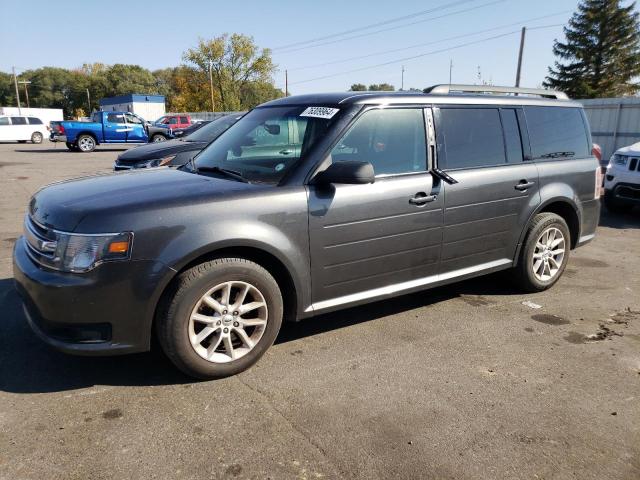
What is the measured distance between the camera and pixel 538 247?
4.79 m

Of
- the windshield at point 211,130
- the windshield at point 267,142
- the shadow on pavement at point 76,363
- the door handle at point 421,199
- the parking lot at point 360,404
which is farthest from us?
the windshield at point 211,130

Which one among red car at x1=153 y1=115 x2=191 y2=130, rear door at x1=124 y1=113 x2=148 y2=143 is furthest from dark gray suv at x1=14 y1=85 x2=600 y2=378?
red car at x1=153 y1=115 x2=191 y2=130

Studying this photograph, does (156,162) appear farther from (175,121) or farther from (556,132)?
(175,121)

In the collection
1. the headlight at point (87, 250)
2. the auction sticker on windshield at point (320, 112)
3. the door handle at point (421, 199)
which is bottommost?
the headlight at point (87, 250)

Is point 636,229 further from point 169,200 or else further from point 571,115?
point 169,200

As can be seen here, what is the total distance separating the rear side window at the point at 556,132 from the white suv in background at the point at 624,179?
4102 mm

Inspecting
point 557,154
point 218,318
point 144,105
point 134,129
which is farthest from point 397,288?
point 144,105

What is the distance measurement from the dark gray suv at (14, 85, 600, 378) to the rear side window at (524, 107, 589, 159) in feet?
0.07

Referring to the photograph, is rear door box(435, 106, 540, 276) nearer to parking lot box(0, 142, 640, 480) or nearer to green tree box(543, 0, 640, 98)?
parking lot box(0, 142, 640, 480)

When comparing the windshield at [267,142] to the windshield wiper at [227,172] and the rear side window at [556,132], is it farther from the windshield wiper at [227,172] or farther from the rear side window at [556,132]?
the rear side window at [556,132]

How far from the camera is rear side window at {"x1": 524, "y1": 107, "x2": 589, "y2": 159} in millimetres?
4648

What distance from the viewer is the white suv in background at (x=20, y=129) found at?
31328mm

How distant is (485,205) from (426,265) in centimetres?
76

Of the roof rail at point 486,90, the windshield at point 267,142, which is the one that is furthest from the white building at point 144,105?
the roof rail at point 486,90
